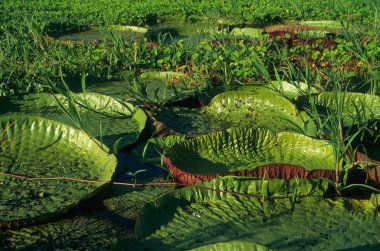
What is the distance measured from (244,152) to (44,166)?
79 centimetres

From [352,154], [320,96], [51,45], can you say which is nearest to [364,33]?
[320,96]

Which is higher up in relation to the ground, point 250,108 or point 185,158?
point 250,108

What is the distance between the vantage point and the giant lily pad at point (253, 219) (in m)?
1.80

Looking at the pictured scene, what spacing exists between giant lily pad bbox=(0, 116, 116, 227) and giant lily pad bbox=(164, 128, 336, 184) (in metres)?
0.29

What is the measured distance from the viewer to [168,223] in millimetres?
1905

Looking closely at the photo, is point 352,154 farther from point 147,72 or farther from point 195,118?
point 147,72

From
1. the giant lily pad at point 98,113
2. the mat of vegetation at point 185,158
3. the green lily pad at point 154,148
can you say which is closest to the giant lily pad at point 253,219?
the mat of vegetation at point 185,158

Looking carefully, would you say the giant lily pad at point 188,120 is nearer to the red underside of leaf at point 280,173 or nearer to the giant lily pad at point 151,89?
the giant lily pad at point 151,89

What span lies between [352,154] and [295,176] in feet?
0.85

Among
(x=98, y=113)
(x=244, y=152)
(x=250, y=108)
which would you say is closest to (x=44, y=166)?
(x=98, y=113)

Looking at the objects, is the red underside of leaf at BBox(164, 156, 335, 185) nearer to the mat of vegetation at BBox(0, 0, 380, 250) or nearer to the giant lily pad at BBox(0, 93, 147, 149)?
the mat of vegetation at BBox(0, 0, 380, 250)

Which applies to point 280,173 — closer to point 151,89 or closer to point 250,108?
point 250,108

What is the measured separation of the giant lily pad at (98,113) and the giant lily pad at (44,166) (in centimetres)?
17

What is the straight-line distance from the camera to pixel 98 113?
3.00 metres
